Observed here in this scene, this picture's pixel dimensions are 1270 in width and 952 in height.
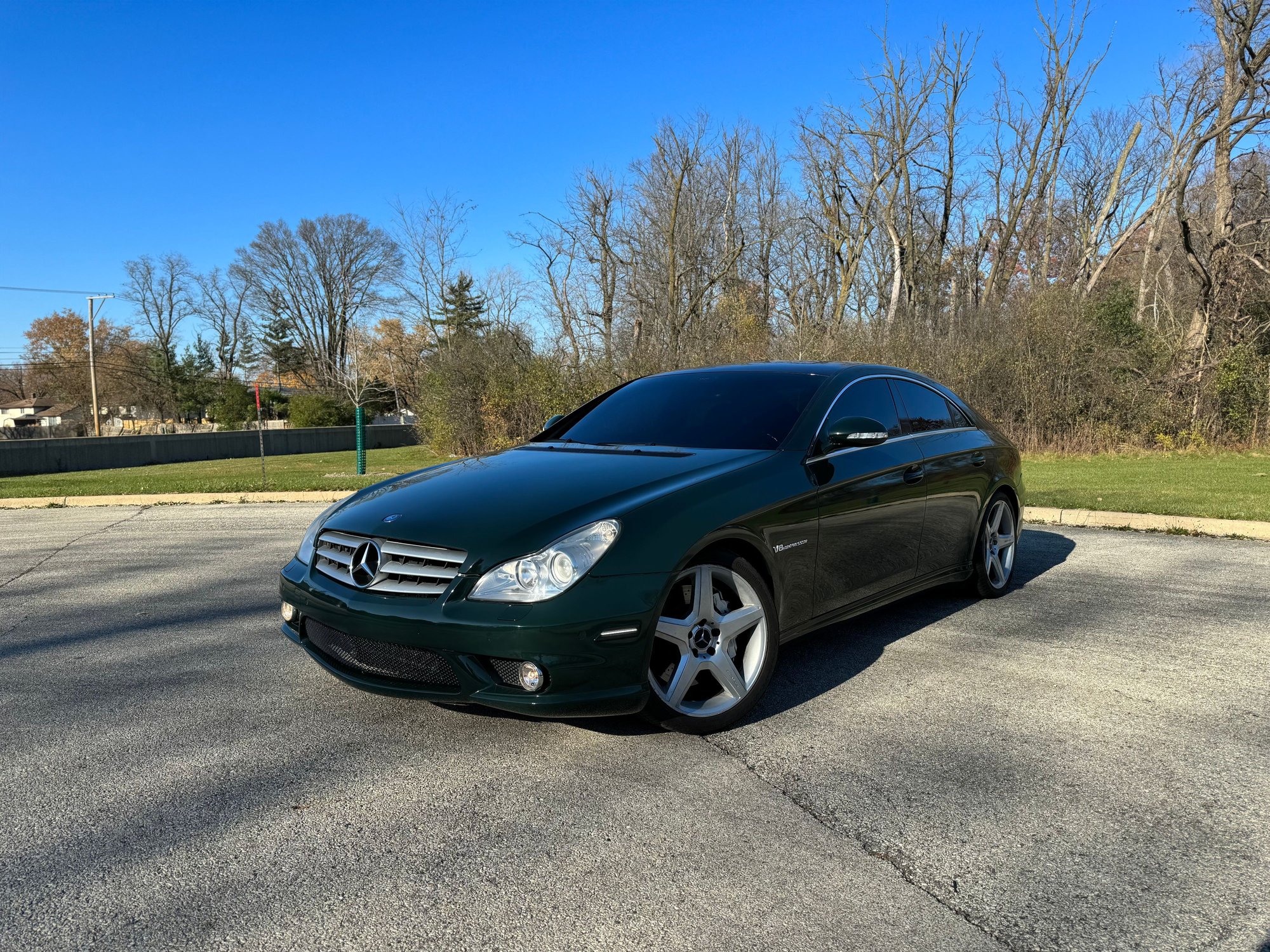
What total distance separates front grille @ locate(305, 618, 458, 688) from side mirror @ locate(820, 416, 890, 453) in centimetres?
216

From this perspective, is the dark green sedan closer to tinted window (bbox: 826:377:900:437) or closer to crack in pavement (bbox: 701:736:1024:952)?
tinted window (bbox: 826:377:900:437)

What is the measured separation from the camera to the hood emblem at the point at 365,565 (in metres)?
3.63

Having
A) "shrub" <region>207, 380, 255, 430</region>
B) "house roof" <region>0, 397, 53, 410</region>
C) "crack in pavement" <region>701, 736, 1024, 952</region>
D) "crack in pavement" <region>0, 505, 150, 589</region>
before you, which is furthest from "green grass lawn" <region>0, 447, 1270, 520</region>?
"house roof" <region>0, 397, 53, 410</region>

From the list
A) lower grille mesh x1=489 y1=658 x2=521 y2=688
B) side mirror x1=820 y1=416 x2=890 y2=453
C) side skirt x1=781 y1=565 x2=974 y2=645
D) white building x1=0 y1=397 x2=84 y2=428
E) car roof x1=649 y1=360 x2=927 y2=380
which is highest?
white building x1=0 y1=397 x2=84 y2=428

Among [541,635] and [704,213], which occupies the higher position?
[704,213]

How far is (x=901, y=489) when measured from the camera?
16.2 ft

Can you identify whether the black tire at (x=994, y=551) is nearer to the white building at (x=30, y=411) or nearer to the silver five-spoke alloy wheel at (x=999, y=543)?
the silver five-spoke alloy wheel at (x=999, y=543)

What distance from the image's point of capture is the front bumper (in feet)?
10.7

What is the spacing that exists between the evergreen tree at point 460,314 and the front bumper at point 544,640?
21.9 m

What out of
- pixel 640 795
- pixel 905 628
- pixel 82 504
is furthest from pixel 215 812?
pixel 82 504

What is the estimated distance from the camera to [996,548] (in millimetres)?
6137

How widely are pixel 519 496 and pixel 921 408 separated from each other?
2.90 metres

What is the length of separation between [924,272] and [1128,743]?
31.8 metres

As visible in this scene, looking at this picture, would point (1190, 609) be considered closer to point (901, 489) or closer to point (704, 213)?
point (901, 489)
